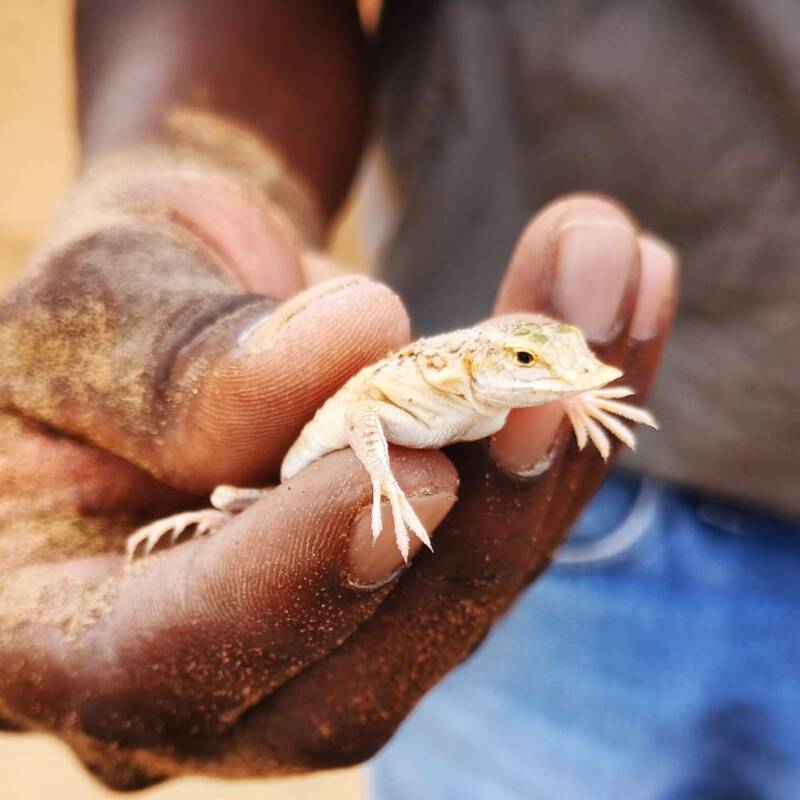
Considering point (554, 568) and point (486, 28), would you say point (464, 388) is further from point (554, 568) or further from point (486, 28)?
point (486, 28)

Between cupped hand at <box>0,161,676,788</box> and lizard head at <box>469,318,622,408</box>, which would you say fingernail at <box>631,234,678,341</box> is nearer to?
cupped hand at <box>0,161,676,788</box>

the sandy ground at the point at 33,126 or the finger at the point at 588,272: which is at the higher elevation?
the finger at the point at 588,272

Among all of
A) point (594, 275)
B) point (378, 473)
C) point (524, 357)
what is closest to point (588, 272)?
point (594, 275)

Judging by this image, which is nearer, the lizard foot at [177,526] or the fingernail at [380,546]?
the fingernail at [380,546]

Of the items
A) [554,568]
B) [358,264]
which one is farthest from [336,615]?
[358,264]

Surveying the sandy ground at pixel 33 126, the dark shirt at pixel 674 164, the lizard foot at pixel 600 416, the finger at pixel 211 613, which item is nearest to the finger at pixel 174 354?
the finger at pixel 211 613

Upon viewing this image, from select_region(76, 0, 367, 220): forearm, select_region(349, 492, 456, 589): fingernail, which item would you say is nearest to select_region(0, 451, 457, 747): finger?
select_region(349, 492, 456, 589): fingernail

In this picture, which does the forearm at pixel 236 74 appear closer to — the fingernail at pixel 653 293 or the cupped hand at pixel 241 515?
the cupped hand at pixel 241 515

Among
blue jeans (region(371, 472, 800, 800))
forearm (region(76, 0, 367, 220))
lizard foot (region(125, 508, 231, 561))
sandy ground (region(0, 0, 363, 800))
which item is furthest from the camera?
sandy ground (region(0, 0, 363, 800))
